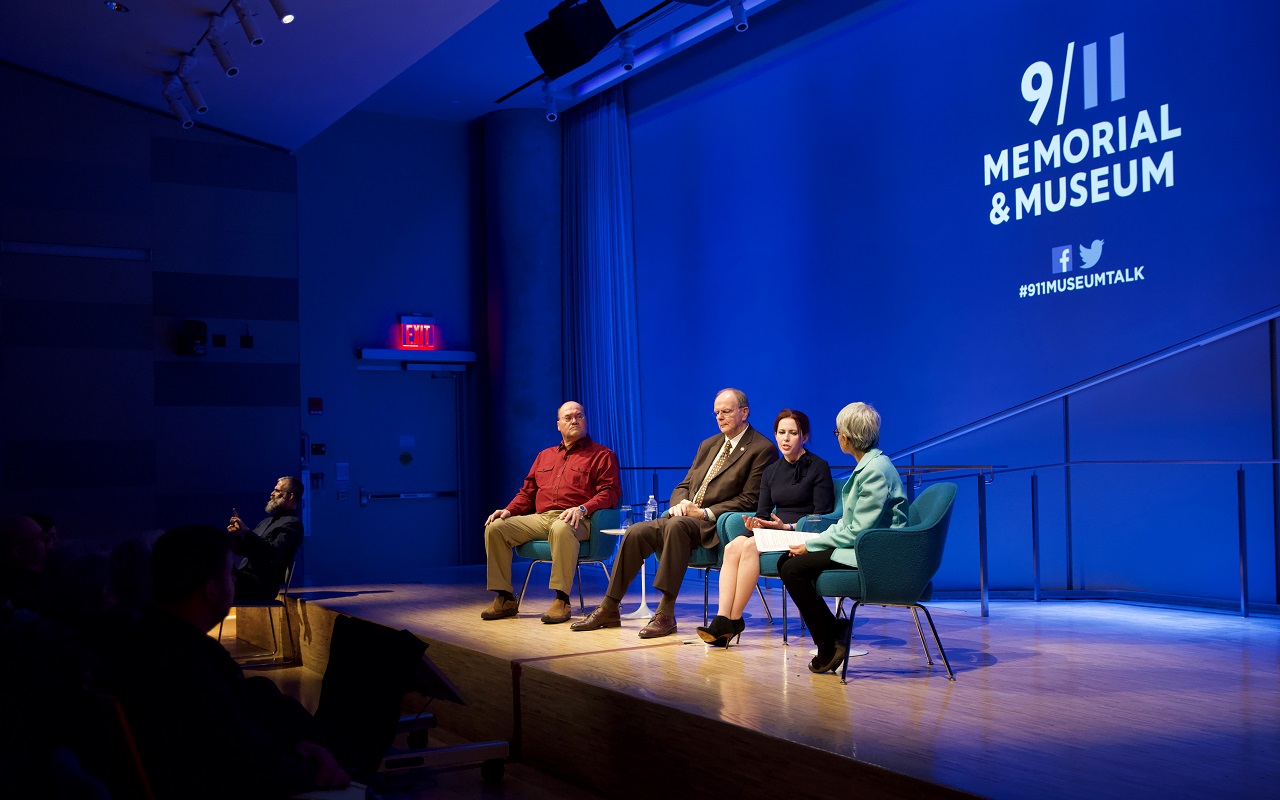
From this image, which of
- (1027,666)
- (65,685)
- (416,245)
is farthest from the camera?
(416,245)

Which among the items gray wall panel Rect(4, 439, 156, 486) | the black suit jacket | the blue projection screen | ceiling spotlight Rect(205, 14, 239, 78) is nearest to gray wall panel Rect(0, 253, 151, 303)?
gray wall panel Rect(4, 439, 156, 486)

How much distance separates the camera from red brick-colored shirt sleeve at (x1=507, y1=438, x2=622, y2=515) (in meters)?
6.04

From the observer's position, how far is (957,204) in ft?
24.2

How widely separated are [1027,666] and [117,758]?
3.36 metres

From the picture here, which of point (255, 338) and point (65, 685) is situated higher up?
point (255, 338)

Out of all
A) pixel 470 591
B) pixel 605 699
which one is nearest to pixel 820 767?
pixel 605 699

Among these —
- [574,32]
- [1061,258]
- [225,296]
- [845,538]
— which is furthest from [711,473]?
[225,296]

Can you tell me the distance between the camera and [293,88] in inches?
305

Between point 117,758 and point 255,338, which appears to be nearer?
point 117,758

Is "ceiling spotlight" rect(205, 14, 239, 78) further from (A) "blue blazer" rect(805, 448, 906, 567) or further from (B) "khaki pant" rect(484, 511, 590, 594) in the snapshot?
(A) "blue blazer" rect(805, 448, 906, 567)

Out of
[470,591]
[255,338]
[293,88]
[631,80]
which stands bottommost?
[470,591]

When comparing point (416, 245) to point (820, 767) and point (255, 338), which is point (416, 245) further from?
point (820, 767)

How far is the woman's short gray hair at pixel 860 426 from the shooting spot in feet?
14.7

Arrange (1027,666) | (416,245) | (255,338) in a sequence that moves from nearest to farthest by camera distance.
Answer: (1027,666) < (255,338) < (416,245)
